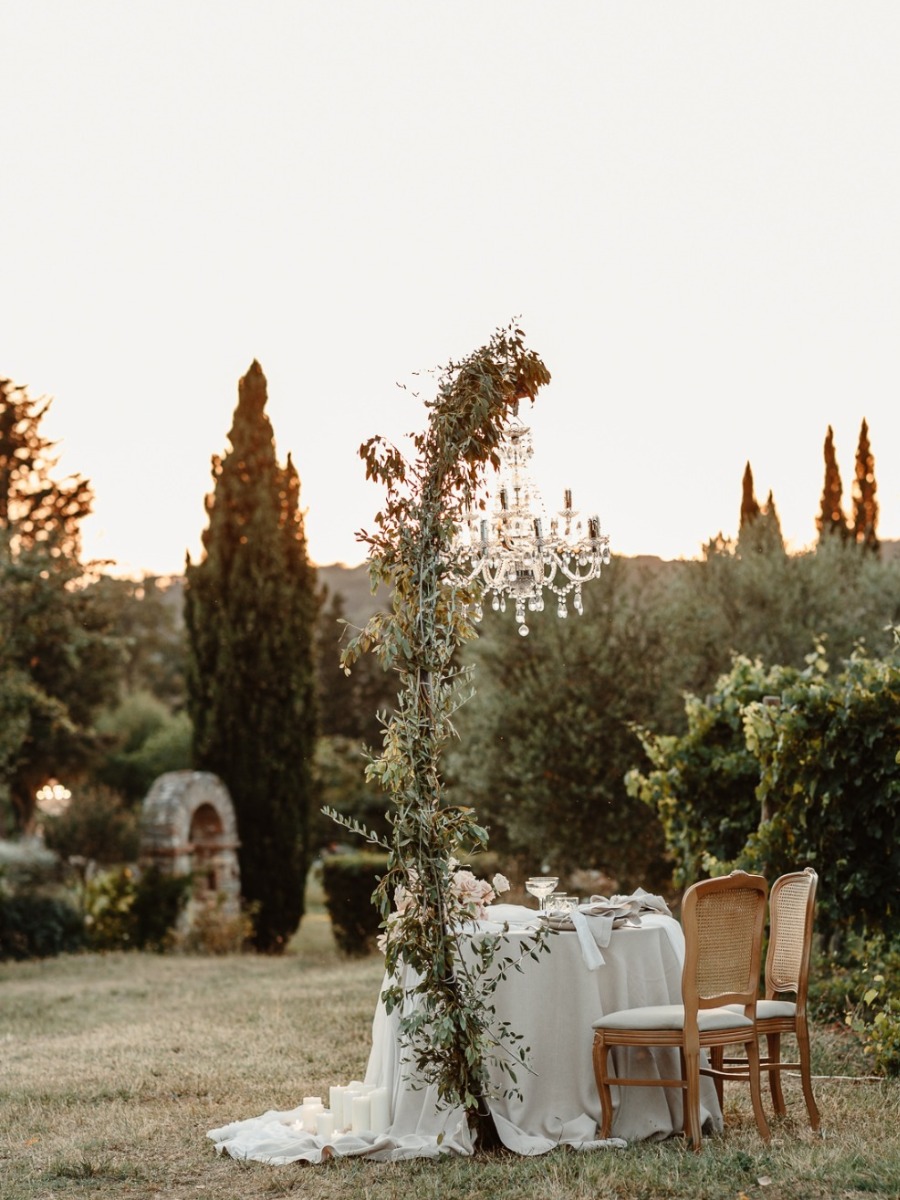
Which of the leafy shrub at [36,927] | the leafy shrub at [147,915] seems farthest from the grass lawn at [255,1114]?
the leafy shrub at [147,915]

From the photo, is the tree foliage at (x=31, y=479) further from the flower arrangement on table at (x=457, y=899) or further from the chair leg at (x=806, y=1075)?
the chair leg at (x=806, y=1075)

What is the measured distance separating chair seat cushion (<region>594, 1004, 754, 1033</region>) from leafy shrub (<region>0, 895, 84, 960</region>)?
11575 millimetres

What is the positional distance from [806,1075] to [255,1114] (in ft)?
8.85

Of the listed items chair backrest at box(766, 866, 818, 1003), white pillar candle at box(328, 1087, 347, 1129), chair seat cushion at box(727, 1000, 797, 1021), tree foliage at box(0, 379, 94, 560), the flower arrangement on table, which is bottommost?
white pillar candle at box(328, 1087, 347, 1129)

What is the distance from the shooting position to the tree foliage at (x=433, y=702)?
5.40 meters

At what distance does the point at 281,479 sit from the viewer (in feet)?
61.8

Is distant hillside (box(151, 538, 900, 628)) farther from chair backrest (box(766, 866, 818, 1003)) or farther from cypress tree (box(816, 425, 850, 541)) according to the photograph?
chair backrest (box(766, 866, 818, 1003))

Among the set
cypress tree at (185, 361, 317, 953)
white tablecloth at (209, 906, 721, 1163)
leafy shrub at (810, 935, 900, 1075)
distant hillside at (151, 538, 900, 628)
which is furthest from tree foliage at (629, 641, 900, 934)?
distant hillside at (151, 538, 900, 628)

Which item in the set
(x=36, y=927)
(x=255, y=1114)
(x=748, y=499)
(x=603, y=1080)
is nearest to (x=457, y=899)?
(x=603, y=1080)

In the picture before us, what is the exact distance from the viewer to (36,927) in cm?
1546

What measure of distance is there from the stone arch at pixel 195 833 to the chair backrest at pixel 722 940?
1151cm

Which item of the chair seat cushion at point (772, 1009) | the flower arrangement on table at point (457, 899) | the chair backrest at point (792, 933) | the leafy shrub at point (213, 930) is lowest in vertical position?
the leafy shrub at point (213, 930)

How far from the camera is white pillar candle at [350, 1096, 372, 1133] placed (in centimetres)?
577

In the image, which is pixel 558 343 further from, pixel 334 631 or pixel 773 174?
pixel 334 631
